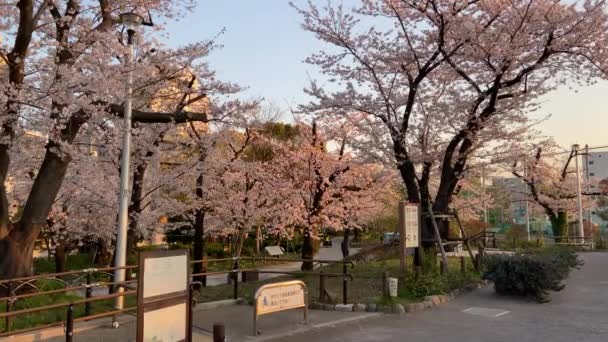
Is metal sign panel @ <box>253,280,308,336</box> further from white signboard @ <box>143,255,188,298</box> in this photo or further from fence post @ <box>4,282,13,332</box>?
fence post @ <box>4,282,13,332</box>

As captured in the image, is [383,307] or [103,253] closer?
[383,307]

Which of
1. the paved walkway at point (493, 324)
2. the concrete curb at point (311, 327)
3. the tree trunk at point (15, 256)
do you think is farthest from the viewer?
the tree trunk at point (15, 256)

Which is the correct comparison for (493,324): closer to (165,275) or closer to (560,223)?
(165,275)

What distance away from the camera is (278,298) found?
339 inches

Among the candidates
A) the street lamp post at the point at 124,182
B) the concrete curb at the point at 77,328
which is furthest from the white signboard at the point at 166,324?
the street lamp post at the point at 124,182

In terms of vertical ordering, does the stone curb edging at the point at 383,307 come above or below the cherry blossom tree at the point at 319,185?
below

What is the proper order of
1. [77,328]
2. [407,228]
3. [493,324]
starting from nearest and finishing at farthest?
1. [77,328]
2. [493,324]
3. [407,228]

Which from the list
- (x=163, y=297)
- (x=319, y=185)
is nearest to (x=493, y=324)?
(x=163, y=297)

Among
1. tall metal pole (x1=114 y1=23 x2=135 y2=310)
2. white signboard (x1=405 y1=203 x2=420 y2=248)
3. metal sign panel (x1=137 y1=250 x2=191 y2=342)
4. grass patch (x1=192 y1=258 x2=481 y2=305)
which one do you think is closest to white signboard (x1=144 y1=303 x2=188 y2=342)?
metal sign panel (x1=137 y1=250 x2=191 y2=342)

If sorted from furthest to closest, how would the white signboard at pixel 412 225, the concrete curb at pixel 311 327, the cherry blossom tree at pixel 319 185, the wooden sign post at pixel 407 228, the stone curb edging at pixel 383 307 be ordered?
the cherry blossom tree at pixel 319 185 → the white signboard at pixel 412 225 → the wooden sign post at pixel 407 228 → the stone curb edging at pixel 383 307 → the concrete curb at pixel 311 327

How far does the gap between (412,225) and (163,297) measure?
25.5 ft

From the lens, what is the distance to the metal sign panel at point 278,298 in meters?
8.20

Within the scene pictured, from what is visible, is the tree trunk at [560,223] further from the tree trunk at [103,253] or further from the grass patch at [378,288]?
the tree trunk at [103,253]

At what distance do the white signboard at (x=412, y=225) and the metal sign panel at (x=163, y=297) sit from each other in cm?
690
